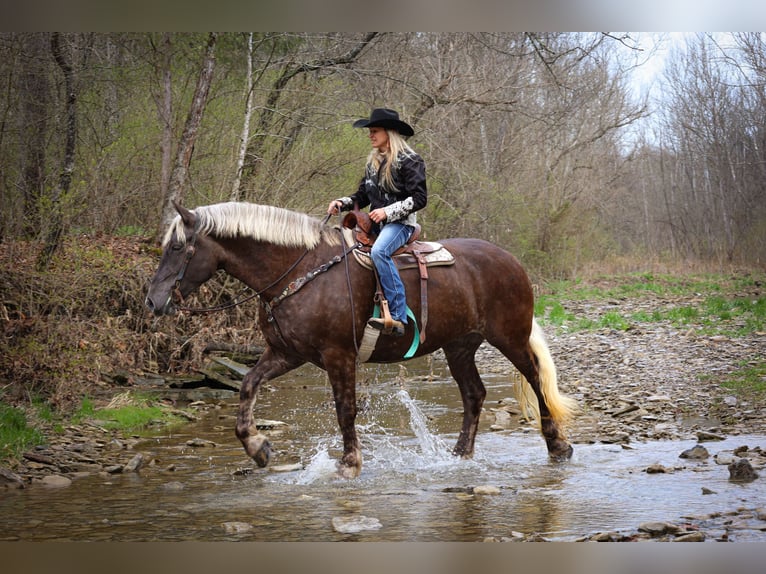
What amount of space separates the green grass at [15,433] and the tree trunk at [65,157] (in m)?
1.46

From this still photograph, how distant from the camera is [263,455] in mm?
5039

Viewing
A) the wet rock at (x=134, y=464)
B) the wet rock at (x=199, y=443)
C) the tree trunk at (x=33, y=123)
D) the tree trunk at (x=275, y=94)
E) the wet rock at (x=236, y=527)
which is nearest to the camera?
the wet rock at (x=236, y=527)

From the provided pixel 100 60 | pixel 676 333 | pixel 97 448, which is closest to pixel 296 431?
pixel 97 448

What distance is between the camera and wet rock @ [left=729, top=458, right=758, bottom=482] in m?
4.52

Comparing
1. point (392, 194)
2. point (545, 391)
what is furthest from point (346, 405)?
point (545, 391)

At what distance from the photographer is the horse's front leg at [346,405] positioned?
491 cm

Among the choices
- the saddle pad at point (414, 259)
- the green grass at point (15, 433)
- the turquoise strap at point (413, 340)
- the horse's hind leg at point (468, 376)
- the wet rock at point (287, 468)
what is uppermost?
the saddle pad at point (414, 259)

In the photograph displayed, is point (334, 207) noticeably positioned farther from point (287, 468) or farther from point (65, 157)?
point (65, 157)

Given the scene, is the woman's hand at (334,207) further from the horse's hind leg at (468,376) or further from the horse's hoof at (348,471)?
the horse's hoof at (348,471)

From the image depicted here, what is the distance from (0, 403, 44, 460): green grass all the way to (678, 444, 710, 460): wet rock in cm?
435

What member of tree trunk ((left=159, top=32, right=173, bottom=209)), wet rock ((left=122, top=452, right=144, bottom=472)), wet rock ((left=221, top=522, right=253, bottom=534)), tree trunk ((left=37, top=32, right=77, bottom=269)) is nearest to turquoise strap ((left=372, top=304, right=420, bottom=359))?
wet rock ((left=221, top=522, right=253, bottom=534))

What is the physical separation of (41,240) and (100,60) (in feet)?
6.81

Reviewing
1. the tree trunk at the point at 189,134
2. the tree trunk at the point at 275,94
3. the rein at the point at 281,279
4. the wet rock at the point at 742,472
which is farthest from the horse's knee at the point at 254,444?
the tree trunk at the point at 275,94

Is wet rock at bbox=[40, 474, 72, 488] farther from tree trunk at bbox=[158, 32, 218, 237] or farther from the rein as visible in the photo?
tree trunk at bbox=[158, 32, 218, 237]
